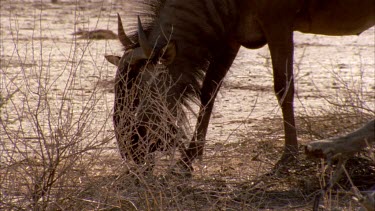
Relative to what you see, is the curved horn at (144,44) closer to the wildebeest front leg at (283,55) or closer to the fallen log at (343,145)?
the wildebeest front leg at (283,55)

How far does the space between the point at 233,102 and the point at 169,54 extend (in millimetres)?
2503

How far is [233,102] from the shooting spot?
28.5 ft

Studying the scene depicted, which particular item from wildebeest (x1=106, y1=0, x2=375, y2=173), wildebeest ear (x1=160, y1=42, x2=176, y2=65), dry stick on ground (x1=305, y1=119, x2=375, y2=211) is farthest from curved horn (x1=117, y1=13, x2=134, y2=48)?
dry stick on ground (x1=305, y1=119, x2=375, y2=211)

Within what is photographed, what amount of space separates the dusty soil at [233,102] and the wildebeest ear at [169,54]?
0.44 m

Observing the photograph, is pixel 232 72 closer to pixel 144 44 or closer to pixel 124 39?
pixel 124 39

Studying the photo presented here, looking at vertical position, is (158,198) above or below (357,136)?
below

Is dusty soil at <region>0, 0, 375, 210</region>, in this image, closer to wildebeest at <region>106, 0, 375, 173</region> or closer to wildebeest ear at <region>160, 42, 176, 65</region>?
wildebeest at <region>106, 0, 375, 173</region>

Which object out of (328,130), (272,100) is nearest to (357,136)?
(328,130)

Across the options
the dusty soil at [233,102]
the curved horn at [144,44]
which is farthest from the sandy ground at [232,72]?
the curved horn at [144,44]

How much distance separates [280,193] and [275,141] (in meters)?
0.99

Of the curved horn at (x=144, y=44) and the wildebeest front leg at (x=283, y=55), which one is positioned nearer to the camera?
the curved horn at (x=144, y=44)

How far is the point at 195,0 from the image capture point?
662 centimetres

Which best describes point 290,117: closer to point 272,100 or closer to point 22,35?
point 272,100

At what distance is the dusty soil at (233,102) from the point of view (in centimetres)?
519
